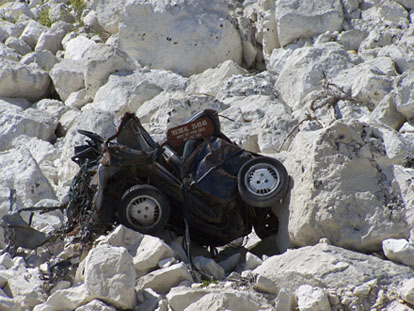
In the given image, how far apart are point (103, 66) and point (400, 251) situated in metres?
9.37

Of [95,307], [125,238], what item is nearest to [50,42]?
[125,238]

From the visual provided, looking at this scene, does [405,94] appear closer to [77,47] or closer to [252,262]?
[252,262]

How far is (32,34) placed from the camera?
19.2 m

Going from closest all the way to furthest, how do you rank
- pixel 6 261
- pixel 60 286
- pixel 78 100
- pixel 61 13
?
pixel 60 286, pixel 6 261, pixel 78 100, pixel 61 13

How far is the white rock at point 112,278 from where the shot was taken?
7160 mm

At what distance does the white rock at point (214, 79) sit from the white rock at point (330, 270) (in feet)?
23.1

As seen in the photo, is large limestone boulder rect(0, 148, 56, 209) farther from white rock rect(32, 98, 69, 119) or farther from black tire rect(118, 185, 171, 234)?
white rock rect(32, 98, 69, 119)

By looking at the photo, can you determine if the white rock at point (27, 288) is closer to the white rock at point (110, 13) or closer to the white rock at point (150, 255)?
the white rock at point (150, 255)

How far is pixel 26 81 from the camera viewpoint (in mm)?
16703

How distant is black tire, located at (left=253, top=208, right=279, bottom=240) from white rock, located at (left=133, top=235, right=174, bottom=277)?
5.17 feet

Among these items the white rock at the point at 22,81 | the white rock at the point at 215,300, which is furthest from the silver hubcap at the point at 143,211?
the white rock at the point at 22,81

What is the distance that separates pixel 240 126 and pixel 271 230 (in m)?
3.50

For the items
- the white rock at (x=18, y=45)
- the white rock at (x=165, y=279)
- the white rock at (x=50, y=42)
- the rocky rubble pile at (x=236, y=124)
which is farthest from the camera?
the white rock at (x=50, y=42)

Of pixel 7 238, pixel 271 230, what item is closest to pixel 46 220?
pixel 7 238
